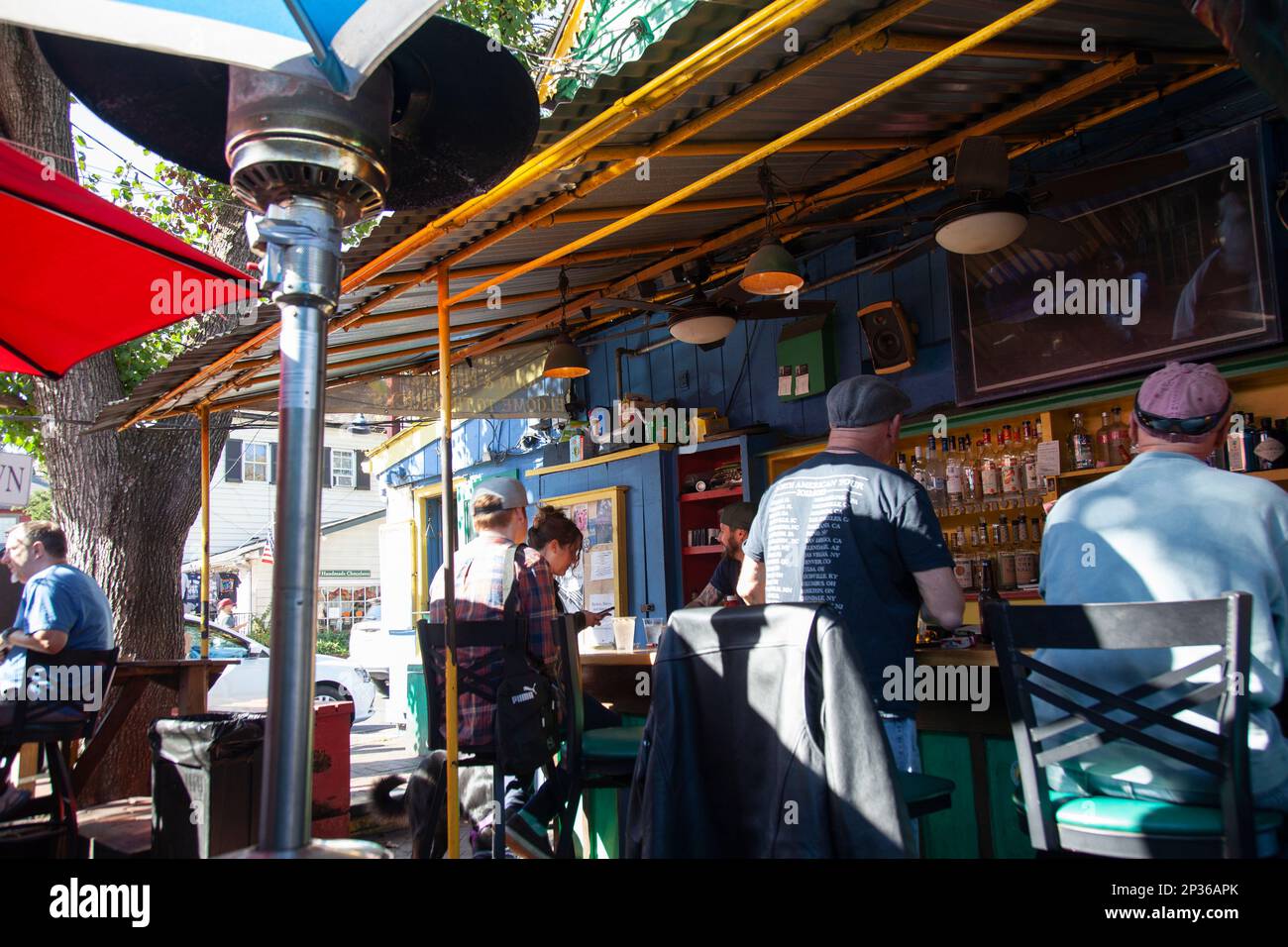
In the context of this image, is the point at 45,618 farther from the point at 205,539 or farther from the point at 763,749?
the point at 763,749

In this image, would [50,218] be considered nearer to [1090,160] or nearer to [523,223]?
[523,223]

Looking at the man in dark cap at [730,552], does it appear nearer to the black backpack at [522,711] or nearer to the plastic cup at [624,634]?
the plastic cup at [624,634]

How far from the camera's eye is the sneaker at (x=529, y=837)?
12.2 ft

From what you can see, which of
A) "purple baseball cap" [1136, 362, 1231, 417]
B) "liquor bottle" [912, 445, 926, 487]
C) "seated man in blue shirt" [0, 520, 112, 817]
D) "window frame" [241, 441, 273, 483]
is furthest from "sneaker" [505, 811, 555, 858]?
"window frame" [241, 441, 273, 483]

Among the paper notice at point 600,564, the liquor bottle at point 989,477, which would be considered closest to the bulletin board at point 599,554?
the paper notice at point 600,564

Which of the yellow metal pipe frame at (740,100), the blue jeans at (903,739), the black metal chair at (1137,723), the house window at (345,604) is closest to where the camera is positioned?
the black metal chair at (1137,723)

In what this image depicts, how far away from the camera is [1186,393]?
2.40 metres

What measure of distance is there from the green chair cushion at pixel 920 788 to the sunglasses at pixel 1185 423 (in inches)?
43.4

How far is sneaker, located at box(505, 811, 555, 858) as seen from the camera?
147 inches

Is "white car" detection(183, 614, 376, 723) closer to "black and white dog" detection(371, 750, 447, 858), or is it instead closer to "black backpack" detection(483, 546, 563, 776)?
"black and white dog" detection(371, 750, 447, 858)

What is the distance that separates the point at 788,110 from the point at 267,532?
1109 inches

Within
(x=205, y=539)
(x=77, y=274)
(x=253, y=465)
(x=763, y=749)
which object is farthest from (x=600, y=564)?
(x=253, y=465)

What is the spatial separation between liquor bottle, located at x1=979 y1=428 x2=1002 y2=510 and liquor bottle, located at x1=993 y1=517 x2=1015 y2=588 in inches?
6.0

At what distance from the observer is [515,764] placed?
3850 millimetres
